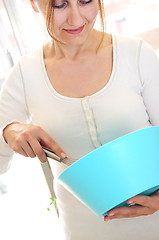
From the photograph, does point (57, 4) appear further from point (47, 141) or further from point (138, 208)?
point (138, 208)

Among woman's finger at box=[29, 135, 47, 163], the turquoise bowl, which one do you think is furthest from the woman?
the turquoise bowl

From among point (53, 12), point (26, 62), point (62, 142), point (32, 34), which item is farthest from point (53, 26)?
point (32, 34)

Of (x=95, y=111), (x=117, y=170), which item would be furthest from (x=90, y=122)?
(x=117, y=170)

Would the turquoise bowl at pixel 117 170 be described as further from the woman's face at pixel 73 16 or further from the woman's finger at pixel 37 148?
the woman's face at pixel 73 16

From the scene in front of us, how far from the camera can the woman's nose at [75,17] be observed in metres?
0.76

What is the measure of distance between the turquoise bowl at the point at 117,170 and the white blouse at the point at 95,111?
0.27m

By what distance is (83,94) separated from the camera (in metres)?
0.87

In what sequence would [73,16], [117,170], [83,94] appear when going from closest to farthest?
[117,170] → [73,16] → [83,94]

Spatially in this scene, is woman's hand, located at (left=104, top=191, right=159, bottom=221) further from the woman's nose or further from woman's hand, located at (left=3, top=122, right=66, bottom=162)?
the woman's nose

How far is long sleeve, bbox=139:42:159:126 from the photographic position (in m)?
0.82

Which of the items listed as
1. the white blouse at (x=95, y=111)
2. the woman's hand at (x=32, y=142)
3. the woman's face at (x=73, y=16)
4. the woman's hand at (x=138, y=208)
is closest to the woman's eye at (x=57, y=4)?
the woman's face at (x=73, y=16)

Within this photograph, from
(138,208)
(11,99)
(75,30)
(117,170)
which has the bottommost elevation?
(138,208)

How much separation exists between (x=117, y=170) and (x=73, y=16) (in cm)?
40

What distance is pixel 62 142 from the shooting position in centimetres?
89
